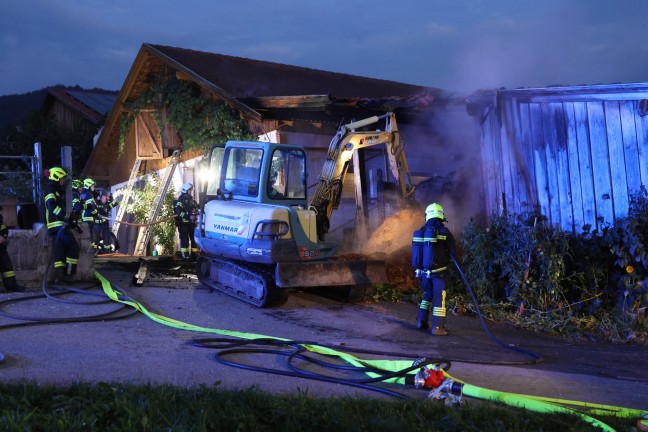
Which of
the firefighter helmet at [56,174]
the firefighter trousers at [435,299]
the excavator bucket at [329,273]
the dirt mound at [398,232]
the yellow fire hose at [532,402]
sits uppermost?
the firefighter helmet at [56,174]

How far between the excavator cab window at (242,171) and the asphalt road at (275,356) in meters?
1.91

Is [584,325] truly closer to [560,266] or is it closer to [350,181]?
[560,266]

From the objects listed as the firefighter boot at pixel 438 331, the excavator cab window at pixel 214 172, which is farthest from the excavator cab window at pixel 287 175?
the firefighter boot at pixel 438 331

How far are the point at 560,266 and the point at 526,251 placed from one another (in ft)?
1.96

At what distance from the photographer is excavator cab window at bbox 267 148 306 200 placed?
35.1ft

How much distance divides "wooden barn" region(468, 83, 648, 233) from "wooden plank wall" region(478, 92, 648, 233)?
14 mm

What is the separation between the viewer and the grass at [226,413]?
4.19 metres

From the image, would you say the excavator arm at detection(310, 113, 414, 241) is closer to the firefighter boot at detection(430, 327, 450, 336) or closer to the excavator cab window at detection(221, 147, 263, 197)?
the excavator cab window at detection(221, 147, 263, 197)

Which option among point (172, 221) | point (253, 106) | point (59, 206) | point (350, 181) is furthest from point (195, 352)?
point (172, 221)

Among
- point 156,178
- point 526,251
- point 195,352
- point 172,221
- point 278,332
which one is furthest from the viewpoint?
point 156,178

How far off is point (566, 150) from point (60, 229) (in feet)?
28.4

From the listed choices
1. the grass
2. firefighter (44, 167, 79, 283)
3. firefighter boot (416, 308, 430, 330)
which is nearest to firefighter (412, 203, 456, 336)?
firefighter boot (416, 308, 430, 330)

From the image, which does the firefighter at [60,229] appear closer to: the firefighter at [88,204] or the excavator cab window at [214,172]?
the excavator cab window at [214,172]

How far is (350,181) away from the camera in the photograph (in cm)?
1750
